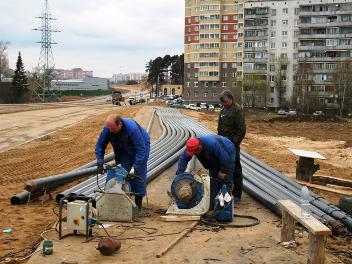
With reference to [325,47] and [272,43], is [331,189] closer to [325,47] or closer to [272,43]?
[325,47]

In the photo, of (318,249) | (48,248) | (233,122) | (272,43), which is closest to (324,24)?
(272,43)

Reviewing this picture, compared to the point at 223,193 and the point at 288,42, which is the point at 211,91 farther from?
the point at 223,193

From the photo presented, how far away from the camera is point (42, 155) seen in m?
18.6

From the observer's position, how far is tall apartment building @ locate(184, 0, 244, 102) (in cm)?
8381

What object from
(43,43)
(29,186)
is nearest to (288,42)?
(43,43)

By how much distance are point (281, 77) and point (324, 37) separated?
811cm

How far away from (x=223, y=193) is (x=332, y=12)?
6620 centimetres

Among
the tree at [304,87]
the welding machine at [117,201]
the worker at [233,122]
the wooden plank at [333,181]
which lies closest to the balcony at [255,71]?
the tree at [304,87]

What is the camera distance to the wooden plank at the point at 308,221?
210 inches

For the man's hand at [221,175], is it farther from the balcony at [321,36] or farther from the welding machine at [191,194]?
the balcony at [321,36]

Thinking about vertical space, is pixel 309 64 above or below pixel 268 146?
above

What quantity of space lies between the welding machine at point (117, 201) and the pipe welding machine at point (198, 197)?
2.40 ft

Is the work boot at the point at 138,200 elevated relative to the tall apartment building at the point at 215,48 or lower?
lower

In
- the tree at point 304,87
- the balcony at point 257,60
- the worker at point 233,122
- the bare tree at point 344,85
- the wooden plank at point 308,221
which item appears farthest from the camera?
the balcony at point 257,60
